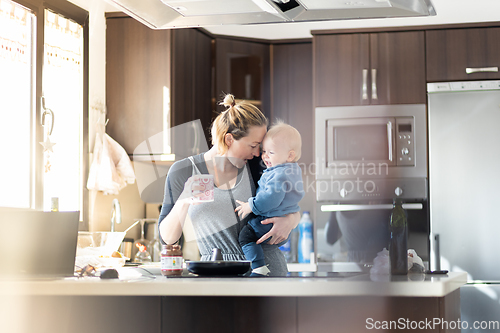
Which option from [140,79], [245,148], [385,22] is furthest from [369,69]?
[245,148]

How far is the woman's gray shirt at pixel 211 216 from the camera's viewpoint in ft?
5.84

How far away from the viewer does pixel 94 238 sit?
7.84ft

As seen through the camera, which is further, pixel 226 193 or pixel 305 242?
A: pixel 305 242

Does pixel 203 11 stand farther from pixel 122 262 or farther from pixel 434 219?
pixel 434 219

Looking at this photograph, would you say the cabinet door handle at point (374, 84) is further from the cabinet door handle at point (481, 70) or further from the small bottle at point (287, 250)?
the small bottle at point (287, 250)

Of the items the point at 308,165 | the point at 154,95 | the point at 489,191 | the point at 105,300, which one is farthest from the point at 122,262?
the point at 489,191

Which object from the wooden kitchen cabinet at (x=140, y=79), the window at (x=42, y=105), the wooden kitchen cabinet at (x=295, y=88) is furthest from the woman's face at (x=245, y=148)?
the wooden kitchen cabinet at (x=295, y=88)

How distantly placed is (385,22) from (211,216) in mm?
1896

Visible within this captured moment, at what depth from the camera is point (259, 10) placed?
5.30 feet

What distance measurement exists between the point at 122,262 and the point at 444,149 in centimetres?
181

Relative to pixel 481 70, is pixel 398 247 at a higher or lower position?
lower

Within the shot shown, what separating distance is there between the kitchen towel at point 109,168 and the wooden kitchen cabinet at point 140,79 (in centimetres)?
9

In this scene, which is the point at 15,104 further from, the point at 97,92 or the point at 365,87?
the point at 365,87

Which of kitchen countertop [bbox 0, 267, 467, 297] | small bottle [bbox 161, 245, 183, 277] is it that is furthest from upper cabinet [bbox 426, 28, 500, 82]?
small bottle [bbox 161, 245, 183, 277]
